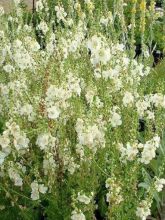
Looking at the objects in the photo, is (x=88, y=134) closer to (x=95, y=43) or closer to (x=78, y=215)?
(x=78, y=215)

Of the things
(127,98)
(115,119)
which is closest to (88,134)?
(115,119)

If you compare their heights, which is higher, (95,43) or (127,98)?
(95,43)

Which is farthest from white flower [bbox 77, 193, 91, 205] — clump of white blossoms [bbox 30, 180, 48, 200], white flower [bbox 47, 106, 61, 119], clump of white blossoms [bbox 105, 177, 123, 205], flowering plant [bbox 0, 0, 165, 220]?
white flower [bbox 47, 106, 61, 119]

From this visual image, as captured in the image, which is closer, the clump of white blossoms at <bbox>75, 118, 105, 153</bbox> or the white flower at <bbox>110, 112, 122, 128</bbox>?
the clump of white blossoms at <bbox>75, 118, 105, 153</bbox>

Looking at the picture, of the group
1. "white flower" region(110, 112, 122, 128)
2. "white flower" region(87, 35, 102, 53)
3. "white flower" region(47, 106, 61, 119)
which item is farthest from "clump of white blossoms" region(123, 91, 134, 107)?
"white flower" region(47, 106, 61, 119)

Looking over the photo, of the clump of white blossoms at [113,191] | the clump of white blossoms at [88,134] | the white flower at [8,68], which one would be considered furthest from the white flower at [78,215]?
the white flower at [8,68]

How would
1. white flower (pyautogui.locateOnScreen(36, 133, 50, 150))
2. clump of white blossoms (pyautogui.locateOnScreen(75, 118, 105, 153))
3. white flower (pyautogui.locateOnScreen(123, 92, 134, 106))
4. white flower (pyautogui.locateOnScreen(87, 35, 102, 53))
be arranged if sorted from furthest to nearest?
1. white flower (pyautogui.locateOnScreen(123, 92, 134, 106))
2. white flower (pyautogui.locateOnScreen(87, 35, 102, 53))
3. white flower (pyautogui.locateOnScreen(36, 133, 50, 150))
4. clump of white blossoms (pyautogui.locateOnScreen(75, 118, 105, 153))

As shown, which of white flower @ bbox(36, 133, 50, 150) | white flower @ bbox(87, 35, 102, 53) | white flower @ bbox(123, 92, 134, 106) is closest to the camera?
white flower @ bbox(36, 133, 50, 150)

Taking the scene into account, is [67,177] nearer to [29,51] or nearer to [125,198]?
[125,198]

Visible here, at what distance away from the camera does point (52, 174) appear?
121 inches

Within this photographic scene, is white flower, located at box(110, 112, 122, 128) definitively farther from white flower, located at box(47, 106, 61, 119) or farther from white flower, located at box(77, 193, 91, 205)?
white flower, located at box(77, 193, 91, 205)

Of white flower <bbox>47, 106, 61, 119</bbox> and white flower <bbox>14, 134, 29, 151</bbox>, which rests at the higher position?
white flower <bbox>47, 106, 61, 119</bbox>

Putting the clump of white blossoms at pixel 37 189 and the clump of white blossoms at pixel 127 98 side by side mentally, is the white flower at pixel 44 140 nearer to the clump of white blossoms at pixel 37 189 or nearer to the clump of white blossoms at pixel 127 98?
the clump of white blossoms at pixel 37 189

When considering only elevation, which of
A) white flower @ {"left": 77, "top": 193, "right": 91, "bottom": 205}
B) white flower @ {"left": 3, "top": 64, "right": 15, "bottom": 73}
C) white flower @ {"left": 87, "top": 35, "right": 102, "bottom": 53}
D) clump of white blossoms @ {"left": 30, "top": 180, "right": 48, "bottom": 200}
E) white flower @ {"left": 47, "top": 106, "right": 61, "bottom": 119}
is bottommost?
clump of white blossoms @ {"left": 30, "top": 180, "right": 48, "bottom": 200}
